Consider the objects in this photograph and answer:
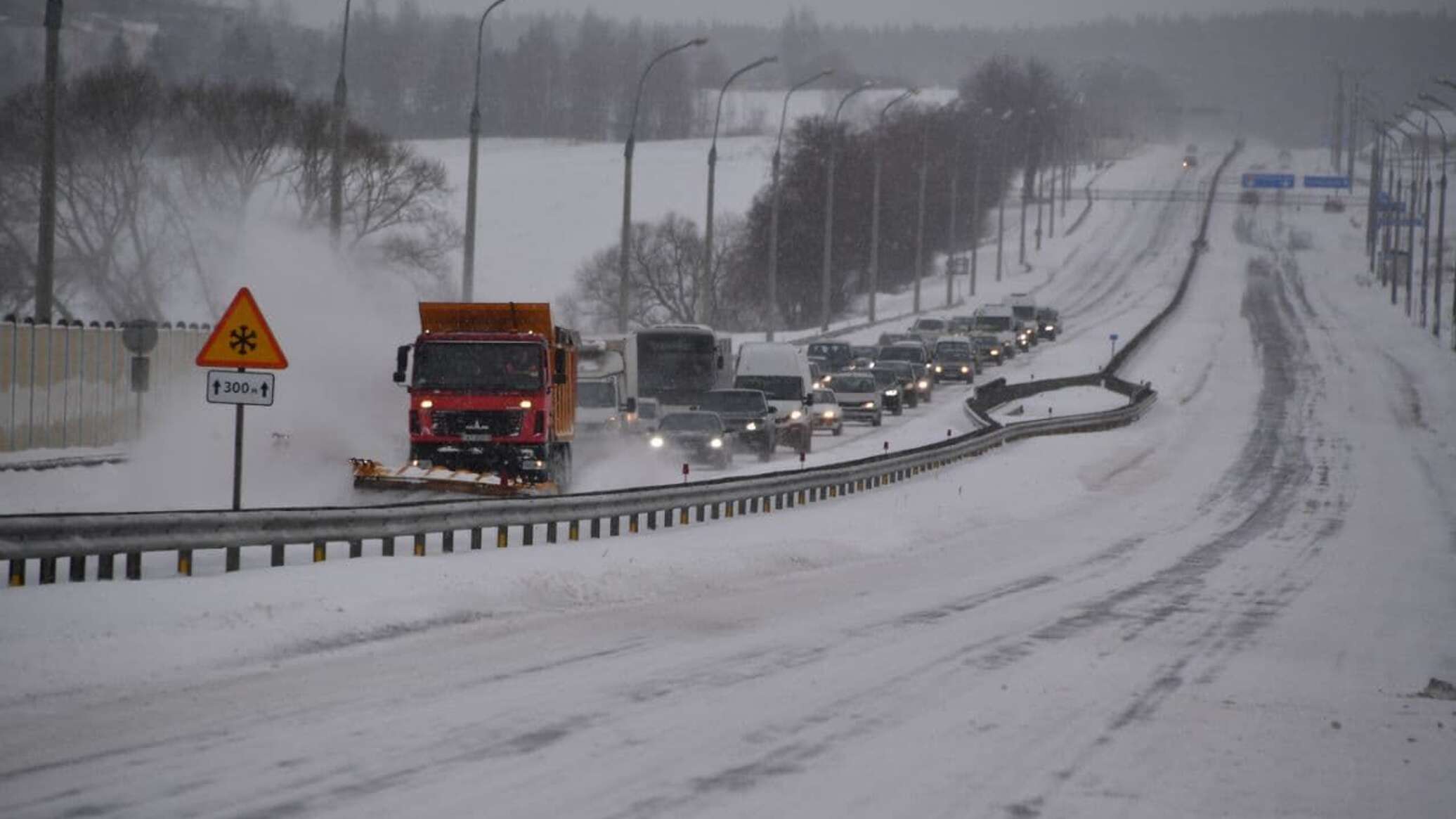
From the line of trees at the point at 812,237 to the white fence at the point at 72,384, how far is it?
1052 inches

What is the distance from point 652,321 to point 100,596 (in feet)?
268

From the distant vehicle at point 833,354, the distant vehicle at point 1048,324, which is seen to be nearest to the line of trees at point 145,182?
the distant vehicle at point 833,354

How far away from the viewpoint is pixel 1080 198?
18688cm

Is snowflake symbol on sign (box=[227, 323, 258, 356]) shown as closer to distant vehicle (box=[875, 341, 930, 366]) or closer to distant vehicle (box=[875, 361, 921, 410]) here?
distant vehicle (box=[875, 361, 921, 410])

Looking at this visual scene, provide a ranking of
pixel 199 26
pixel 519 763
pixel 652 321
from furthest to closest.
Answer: pixel 199 26 → pixel 652 321 → pixel 519 763

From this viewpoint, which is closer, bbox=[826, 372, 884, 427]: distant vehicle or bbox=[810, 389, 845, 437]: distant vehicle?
bbox=[810, 389, 845, 437]: distant vehicle

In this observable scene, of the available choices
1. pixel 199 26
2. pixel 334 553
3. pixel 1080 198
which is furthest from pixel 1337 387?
pixel 1080 198

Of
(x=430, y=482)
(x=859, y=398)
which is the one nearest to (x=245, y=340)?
(x=430, y=482)

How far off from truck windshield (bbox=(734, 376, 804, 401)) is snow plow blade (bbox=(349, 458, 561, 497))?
77.5 ft

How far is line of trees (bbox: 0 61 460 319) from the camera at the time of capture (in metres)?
55.8

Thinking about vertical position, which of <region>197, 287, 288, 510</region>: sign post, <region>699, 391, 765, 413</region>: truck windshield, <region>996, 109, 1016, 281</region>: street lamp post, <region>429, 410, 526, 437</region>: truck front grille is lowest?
<region>699, 391, 765, 413</region>: truck windshield

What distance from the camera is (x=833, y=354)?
67.3 metres

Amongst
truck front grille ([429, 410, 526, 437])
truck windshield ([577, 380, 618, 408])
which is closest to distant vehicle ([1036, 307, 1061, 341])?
truck windshield ([577, 380, 618, 408])

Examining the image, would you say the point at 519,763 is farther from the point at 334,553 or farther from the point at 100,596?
the point at 334,553
